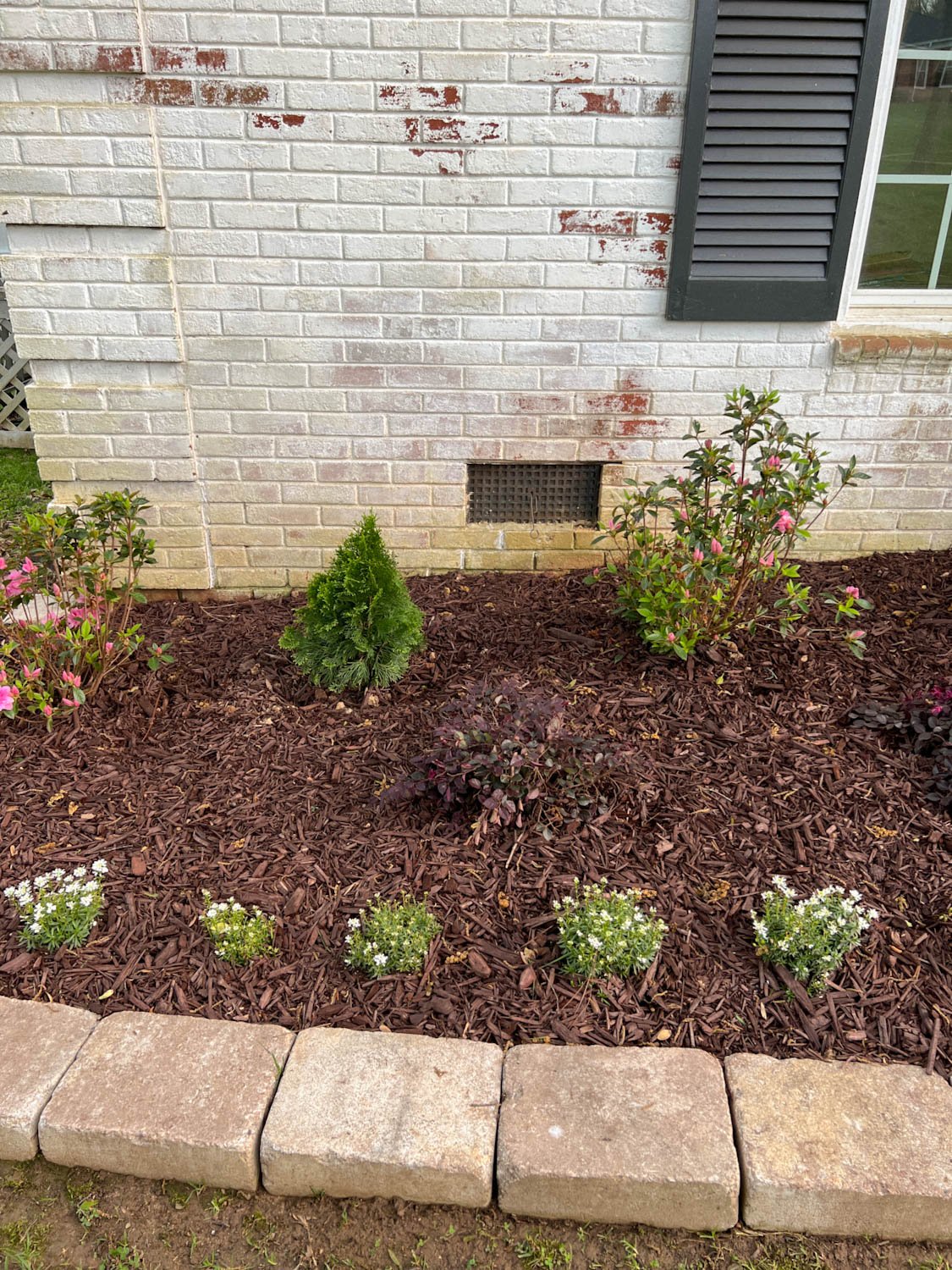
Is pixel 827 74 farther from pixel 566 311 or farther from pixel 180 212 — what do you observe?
pixel 180 212

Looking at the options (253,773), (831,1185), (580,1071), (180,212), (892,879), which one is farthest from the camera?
(180,212)

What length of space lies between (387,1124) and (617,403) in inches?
108

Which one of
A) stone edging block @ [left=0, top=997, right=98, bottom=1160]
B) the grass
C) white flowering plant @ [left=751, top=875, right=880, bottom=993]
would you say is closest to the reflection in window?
white flowering plant @ [left=751, top=875, right=880, bottom=993]

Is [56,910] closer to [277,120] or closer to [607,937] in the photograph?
[607,937]

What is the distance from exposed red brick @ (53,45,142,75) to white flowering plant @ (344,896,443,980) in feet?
9.44

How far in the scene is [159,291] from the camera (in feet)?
11.4

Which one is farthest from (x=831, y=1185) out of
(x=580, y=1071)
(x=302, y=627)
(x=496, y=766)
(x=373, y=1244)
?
(x=302, y=627)

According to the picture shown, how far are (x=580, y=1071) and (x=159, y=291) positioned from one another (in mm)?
2990

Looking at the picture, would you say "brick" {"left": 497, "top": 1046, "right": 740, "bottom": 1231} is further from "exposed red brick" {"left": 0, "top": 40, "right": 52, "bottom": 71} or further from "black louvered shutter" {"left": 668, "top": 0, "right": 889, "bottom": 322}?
"exposed red brick" {"left": 0, "top": 40, "right": 52, "bottom": 71}

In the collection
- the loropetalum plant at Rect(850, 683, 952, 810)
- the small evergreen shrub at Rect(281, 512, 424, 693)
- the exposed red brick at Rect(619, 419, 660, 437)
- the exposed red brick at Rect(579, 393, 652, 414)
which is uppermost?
the exposed red brick at Rect(579, 393, 652, 414)

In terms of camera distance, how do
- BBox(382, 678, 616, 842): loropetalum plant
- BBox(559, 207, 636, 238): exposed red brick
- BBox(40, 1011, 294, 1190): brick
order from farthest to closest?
BBox(559, 207, 636, 238): exposed red brick
BBox(382, 678, 616, 842): loropetalum plant
BBox(40, 1011, 294, 1190): brick

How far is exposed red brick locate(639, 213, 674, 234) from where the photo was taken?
341 centimetres

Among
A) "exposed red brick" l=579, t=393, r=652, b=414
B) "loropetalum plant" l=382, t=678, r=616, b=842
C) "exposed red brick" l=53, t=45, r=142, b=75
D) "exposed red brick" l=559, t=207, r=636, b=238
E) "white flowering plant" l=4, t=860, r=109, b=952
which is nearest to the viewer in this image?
"white flowering plant" l=4, t=860, r=109, b=952

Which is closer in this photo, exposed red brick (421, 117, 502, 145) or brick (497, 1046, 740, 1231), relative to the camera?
brick (497, 1046, 740, 1231)
